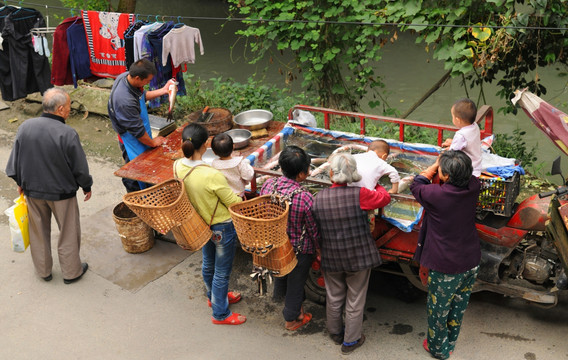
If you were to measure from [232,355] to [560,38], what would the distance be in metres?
5.38

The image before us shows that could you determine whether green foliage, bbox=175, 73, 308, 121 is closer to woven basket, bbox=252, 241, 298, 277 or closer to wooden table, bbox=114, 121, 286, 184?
wooden table, bbox=114, 121, 286, 184

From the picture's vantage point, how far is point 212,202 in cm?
447

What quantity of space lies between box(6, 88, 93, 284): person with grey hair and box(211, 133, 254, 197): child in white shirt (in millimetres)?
1399

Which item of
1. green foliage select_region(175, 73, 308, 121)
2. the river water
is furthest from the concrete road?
the river water

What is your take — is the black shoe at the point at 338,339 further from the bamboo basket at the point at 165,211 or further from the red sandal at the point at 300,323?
the bamboo basket at the point at 165,211

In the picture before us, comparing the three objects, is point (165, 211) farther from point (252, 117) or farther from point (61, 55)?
point (61, 55)

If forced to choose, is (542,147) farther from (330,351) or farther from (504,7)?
(330,351)

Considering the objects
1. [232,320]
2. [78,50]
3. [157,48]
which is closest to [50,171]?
[232,320]

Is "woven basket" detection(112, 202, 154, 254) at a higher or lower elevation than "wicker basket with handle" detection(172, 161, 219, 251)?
lower

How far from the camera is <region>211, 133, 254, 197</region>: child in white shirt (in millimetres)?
4551

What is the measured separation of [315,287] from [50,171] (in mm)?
2569

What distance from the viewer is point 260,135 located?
241 inches

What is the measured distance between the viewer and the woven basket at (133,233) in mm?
5738

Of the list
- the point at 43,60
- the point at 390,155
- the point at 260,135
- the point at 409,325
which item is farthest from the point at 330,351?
the point at 43,60
